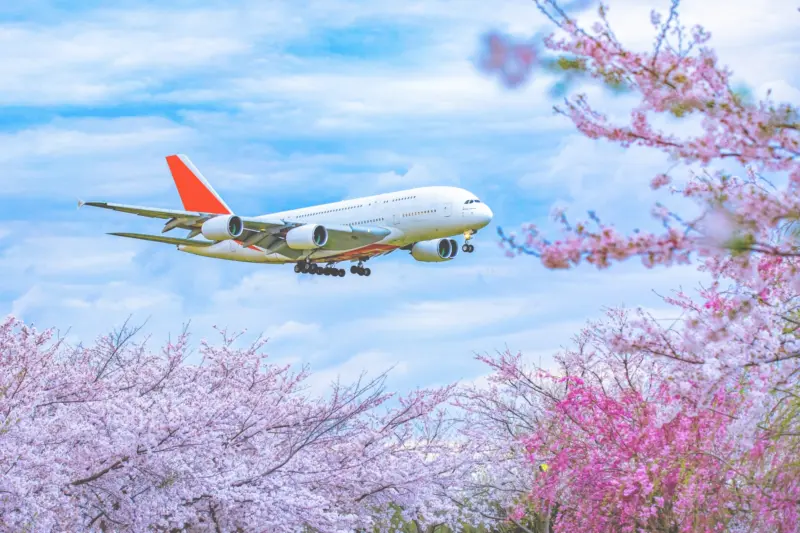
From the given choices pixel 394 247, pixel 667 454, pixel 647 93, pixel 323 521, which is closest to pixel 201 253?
pixel 394 247

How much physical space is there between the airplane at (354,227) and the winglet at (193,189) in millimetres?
6695

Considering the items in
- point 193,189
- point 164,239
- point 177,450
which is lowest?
point 177,450

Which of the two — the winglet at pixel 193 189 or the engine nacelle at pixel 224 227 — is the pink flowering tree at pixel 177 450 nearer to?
the engine nacelle at pixel 224 227

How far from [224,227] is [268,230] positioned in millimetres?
3081

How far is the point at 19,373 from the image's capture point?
39.5 ft

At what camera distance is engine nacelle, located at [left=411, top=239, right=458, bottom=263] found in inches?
1464

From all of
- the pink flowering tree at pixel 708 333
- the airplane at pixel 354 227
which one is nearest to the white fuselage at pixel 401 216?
the airplane at pixel 354 227

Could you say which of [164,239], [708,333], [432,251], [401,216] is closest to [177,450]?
[708,333]

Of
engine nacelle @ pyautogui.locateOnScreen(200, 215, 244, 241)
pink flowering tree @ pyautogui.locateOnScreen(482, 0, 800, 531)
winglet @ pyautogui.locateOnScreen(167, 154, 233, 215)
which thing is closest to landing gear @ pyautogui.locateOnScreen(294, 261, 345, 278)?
engine nacelle @ pyautogui.locateOnScreen(200, 215, 244, 241)

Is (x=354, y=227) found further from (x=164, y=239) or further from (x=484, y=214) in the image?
(x=164, y=239)

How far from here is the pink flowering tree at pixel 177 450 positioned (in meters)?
11.6

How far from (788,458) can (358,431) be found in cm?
955

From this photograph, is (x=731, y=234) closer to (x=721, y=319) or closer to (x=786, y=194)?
(x=786, y=194)

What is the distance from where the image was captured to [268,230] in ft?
119
